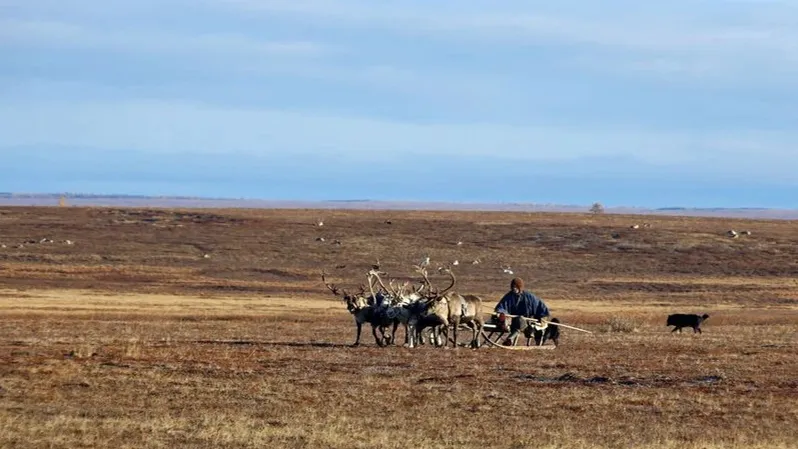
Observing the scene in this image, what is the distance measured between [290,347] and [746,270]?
128 feet

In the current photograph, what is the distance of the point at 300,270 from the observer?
194 ft

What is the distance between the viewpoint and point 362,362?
22.7 m

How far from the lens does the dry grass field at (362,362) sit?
50.4 feet

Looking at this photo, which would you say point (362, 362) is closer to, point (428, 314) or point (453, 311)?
point (428, 314)

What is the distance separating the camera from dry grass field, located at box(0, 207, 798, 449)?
50.4 feet

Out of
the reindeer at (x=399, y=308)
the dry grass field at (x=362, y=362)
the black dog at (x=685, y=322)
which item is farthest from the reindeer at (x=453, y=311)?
the black dog at (x=685, y=322)

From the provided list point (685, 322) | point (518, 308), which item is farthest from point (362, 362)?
point (685, 322)

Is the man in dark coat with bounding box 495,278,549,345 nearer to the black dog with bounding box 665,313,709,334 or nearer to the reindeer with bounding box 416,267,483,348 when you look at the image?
the reindeer with bounding box 416,267,483,348

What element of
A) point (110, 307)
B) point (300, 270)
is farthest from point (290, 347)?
point (300, 270)

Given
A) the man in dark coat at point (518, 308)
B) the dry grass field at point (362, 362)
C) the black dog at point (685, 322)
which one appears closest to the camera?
the dry grass field at point (362, 362)

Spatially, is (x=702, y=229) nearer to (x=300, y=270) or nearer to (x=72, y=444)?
(x=300, y=270)

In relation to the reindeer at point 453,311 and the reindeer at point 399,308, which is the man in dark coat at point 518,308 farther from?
the reindeer at point 399,308

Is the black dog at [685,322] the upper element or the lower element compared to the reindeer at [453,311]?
lower

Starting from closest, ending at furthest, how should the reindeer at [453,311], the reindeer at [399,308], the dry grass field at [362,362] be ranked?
1. the dry grass field at [362,362]
2. the reindeer at [453,311]
3. the reindeer at [399,308]
